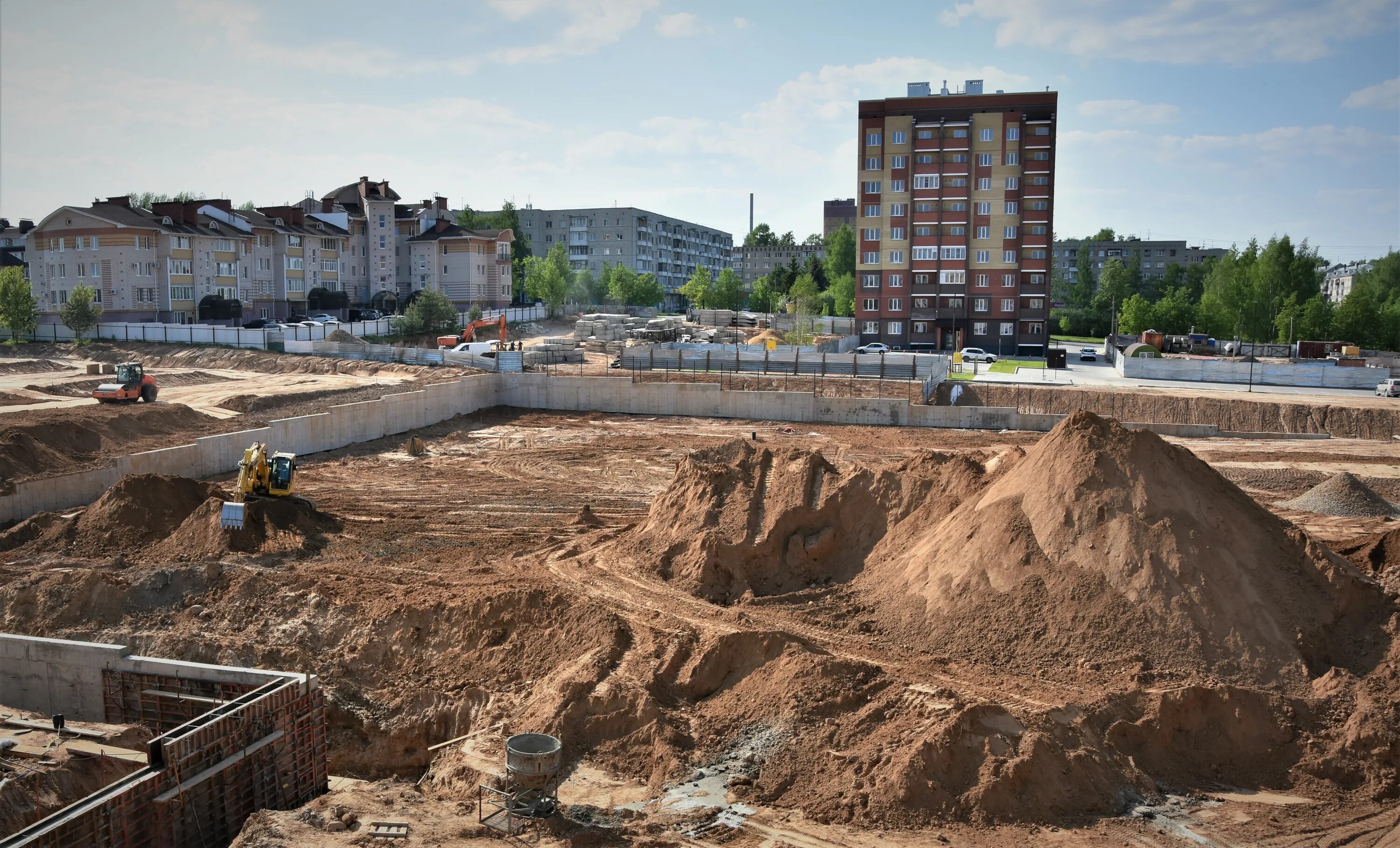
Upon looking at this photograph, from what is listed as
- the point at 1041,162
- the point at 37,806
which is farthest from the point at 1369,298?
the point at 37,806

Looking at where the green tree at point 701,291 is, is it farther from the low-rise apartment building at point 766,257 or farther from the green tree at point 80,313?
the green tree at point 80,313

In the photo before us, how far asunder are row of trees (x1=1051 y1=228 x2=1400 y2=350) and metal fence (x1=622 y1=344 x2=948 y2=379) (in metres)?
36.6

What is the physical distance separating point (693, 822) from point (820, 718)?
258 centimetres

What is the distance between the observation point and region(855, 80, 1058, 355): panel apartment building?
232ft

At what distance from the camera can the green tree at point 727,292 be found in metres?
108

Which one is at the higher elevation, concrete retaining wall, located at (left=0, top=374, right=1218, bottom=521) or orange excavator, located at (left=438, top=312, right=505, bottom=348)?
orange excavator, located at (left=438, top=312, right=505, bottom=348)

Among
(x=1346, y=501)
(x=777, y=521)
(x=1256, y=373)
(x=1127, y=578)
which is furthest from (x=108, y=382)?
(x=1256, y=373)

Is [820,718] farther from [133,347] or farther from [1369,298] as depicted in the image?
[1369,298]

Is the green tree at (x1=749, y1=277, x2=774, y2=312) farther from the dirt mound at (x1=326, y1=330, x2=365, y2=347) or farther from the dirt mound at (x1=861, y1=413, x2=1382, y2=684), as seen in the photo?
the dirt mound at (x1=861, y1=413, x2=1382, y2=684)

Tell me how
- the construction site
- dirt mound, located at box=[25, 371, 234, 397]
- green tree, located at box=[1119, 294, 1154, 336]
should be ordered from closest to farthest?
the construction site, dirt mound, located at box=[25, 371, 234, 397], green tree, located at box=[1119, 294, 1154, 336]

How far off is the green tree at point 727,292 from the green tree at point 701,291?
2.06 ft

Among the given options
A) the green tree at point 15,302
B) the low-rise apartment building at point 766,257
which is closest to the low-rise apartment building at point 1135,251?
the low-rise apartment building at point 766,257

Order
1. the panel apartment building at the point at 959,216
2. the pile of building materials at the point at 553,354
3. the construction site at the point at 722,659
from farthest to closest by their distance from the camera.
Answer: the panel apartment building at the point at 959,216, the pile of building materials at the point at 553,354, the construction site at the point at 722,659

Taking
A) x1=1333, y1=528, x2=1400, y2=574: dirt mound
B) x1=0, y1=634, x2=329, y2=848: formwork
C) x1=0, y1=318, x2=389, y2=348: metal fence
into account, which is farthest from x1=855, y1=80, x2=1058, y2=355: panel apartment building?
x1=0, y1=634, x2=329, y2=848: formwork
